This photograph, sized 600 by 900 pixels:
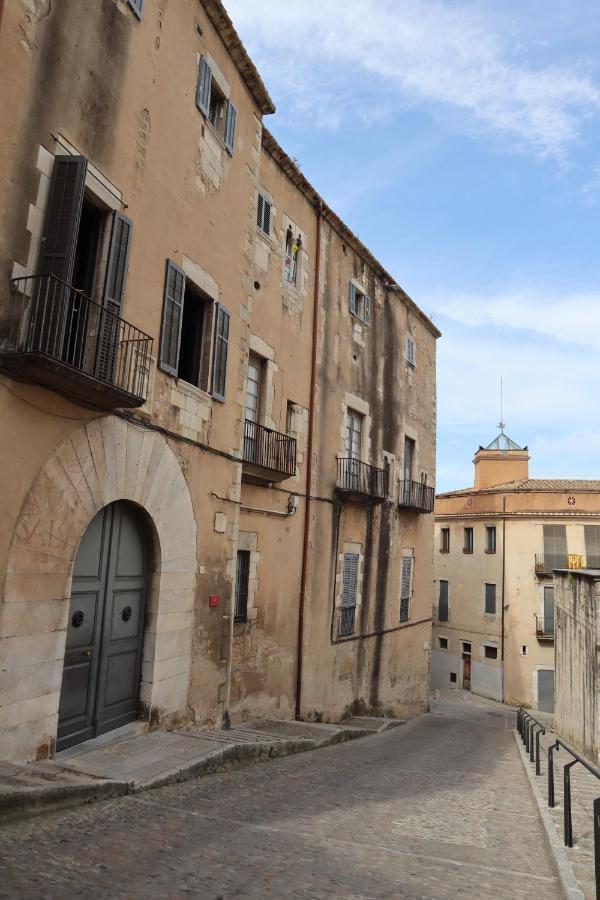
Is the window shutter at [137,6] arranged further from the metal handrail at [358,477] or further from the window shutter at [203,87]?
the metal handrail at [358,477]

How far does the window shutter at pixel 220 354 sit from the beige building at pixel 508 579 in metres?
22.5

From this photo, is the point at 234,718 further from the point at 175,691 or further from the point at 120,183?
Answer: the point at 120,183

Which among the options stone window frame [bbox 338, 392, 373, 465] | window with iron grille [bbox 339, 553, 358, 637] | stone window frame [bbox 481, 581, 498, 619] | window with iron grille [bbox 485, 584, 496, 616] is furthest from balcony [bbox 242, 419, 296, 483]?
window with iron grille [bbox 485, 584, 496, 616]

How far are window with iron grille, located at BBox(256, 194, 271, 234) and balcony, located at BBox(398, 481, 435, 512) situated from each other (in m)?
8.91

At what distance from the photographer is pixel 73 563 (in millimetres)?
6789

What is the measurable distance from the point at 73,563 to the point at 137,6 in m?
6.39

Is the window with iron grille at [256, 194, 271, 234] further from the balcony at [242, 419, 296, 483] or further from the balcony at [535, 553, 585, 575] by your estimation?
the balcony at [535, 553, 585, 575]

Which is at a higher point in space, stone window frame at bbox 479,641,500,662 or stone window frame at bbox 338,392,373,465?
stone window frame at bbox 338,392,373,465

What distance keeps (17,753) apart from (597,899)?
4.75 m

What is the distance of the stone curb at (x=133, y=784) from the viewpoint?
16.3 ft

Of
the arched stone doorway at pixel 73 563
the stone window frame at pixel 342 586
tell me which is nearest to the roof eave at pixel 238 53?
the arched stone doorway at pixel 73 563

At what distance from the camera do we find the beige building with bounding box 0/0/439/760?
616 centimetres

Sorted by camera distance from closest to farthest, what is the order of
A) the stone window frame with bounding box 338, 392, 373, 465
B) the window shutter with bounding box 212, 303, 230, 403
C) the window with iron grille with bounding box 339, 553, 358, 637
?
1. the window shutter with bounding box 212, 303, 230, 403
2. the window with iron grille with bounding box 339, 553, 358, 637
3. the stone window frame with bounding box 338, 392, 373, 465

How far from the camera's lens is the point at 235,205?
34.3ft
